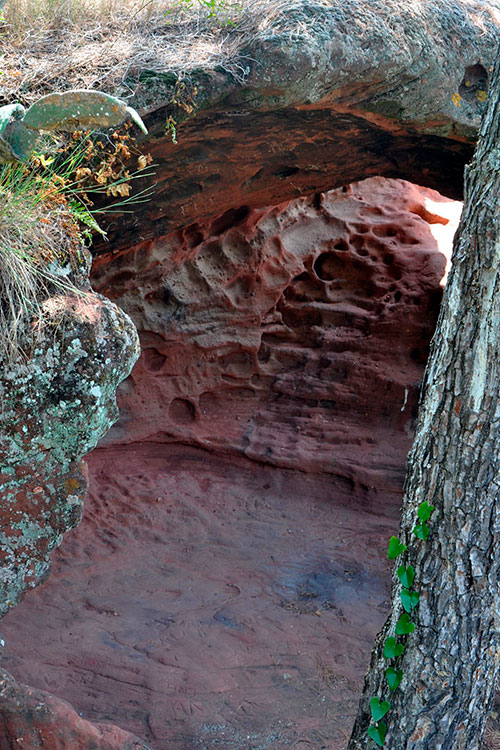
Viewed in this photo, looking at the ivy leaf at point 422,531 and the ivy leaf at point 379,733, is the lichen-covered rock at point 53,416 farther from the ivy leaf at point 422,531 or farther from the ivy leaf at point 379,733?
the ivy leaf at point 379,733

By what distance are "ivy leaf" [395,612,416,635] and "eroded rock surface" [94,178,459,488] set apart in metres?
4.09

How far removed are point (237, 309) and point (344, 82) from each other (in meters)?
2.75

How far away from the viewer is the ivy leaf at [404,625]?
2475 mm

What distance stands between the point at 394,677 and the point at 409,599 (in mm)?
296

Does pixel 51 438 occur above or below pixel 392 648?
above

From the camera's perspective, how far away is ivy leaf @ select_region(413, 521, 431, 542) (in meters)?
2.47

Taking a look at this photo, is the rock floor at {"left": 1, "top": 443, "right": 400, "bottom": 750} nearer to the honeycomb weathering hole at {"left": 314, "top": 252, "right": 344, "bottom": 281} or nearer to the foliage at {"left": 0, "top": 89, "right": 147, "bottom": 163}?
the honeycomb weathering hole at {"left": 314, "top": 252, "right": 344, "bottom": 281}

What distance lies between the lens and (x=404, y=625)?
2.49 metres

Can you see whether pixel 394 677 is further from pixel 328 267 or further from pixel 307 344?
pixel 328 267

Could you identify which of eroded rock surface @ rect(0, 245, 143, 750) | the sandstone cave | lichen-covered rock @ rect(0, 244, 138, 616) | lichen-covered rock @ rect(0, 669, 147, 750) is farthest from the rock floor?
lichen-covered rock @ rect(0, 244, 138, 616)

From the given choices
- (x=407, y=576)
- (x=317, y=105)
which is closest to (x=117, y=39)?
(x=317, y=105)

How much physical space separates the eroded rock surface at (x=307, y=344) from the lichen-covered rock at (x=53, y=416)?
10.5 feet

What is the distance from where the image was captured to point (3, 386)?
9.12ft

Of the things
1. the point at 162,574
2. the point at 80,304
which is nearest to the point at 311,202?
the point at 162,574
